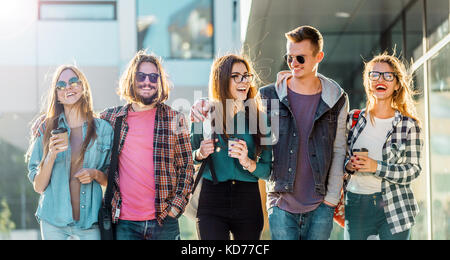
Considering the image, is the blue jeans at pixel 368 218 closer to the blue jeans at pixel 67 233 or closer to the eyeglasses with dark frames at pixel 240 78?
the eyeglasses with dark frames at pixel 240 78

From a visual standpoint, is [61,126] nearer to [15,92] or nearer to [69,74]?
[69,74]

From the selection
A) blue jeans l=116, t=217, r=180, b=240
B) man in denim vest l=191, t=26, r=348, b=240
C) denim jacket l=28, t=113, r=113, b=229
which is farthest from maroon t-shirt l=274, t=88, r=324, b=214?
denim jacket l=28, t=113, r=113, b=229

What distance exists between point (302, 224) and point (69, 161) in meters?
1.54

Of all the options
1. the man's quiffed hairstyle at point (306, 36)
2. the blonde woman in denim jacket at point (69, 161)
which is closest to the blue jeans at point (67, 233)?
the blonde woman in denim jacket at point (69, 161)

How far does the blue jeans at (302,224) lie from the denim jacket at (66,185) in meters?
1.15

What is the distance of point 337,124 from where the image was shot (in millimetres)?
4219

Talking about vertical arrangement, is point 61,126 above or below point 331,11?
below

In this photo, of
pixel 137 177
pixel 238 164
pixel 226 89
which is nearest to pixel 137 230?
pixel 137 177

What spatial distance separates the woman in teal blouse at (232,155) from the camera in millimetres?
4102

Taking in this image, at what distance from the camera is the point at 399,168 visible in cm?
415

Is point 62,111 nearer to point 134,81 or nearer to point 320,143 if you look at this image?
point 134,81

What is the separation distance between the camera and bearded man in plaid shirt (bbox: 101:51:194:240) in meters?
4.17

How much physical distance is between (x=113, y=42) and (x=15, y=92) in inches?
82.9
